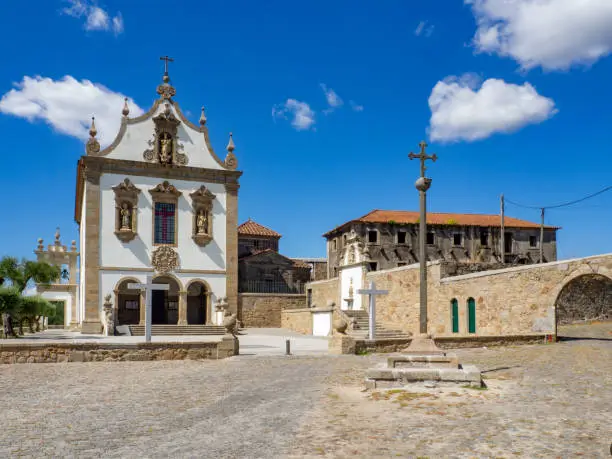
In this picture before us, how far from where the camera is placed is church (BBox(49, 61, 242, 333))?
1272 inches

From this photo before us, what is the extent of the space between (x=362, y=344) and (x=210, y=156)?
20342mm

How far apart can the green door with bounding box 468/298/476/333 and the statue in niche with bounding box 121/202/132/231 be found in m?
18.1

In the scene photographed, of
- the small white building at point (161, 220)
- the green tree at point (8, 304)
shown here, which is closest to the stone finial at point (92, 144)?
the small white building at point (161, 220)

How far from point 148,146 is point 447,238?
953 inches

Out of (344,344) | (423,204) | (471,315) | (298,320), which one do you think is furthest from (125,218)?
(423,204)

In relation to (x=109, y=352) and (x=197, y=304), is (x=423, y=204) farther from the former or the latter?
(x=197, y=304)

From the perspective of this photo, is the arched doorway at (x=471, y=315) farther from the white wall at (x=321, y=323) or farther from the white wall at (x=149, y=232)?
the white wall at (x=149, y=232)

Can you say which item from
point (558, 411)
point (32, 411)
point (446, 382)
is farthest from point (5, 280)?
point (558, 411)

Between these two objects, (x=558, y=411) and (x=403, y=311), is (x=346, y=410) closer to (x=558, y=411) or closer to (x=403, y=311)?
(x=558, y=411)

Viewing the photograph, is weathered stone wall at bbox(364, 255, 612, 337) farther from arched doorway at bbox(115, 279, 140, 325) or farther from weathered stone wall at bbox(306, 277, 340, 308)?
arched doorway at bbox(115, 279, 140, 325)

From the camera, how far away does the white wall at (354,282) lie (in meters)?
31.9

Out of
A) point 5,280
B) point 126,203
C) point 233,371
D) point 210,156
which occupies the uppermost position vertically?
point 210,156

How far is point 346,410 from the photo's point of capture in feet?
27.1

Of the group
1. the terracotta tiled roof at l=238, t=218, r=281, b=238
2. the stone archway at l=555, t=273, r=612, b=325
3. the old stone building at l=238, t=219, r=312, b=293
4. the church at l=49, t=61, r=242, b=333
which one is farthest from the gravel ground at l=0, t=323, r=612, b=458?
the terracotta tiled roof at l=238, t=218, r=281, b=238
